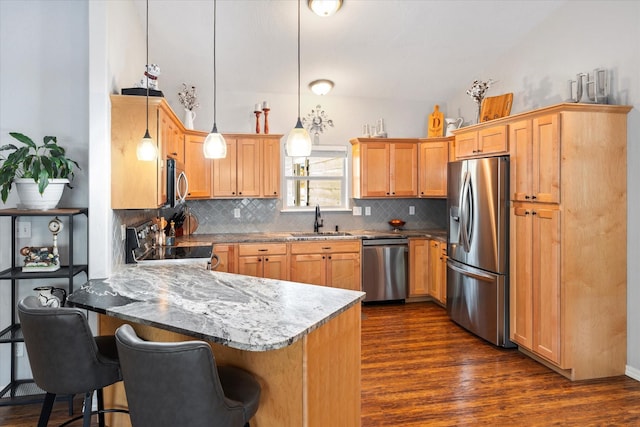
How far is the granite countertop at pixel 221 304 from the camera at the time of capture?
171 cm

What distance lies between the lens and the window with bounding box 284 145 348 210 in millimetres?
5836

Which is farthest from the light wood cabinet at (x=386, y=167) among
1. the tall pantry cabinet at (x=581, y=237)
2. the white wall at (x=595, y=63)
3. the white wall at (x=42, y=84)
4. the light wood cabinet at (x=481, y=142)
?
the white wall at (x=42, y=84)

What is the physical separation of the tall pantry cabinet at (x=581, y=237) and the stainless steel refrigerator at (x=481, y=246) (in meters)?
0.38

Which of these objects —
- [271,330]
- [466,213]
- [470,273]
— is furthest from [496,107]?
[271,330]

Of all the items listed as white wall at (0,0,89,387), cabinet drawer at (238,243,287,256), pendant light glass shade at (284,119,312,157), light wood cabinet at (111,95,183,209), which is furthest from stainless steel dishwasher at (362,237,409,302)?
white wall at (0,0,89,387)

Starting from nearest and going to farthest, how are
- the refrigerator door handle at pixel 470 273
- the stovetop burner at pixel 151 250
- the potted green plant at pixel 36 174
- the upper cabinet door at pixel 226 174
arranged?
1. the potted green plant at pixel 36 174
2. the stovetop burner at pixel 151 250
3. the refrigerator door handle at pixel 470 273
4. the upper cabinet door at pixel 226 174

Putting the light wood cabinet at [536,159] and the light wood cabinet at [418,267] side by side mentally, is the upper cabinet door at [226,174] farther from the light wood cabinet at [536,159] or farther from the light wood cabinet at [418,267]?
the light wood cabinet at [536,159]

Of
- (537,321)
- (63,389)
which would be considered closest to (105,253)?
(63,389)

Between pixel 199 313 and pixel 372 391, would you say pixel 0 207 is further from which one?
pixel 372 391

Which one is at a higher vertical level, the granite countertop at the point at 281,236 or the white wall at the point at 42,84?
the white wall at the point at 42,84

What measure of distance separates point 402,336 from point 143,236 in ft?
8.43

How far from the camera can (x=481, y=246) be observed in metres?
4.07

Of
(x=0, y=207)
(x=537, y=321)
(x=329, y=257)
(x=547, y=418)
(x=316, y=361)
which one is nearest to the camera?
(x=316, y=361)

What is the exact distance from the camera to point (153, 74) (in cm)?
315
